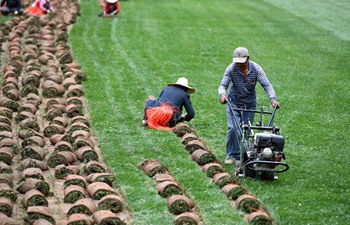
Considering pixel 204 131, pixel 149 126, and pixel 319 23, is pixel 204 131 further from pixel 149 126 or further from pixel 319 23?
pixel 319 23

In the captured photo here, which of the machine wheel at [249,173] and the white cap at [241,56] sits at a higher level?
the white cap at [241,56]

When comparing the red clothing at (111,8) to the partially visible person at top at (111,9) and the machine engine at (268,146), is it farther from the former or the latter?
the machine engine at (268,146)

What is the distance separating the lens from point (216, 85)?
18.2m

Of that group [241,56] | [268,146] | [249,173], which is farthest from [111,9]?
[268,146]

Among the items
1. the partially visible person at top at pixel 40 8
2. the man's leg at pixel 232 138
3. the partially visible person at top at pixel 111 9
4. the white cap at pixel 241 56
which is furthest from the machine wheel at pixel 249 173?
the partially visible person at top at pixel 40 8

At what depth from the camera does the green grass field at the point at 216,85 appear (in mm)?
10664

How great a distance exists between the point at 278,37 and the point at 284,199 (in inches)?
604

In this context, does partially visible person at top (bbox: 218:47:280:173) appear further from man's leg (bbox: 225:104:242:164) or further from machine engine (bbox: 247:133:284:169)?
machine engine (bbox: 247:133:284:169)

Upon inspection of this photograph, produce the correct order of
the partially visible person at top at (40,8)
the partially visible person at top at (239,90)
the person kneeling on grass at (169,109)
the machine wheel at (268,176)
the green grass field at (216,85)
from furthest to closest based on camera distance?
1. the partially visible person at top at (40,8)
2. the person kneeling on grass at (169,109)
3. the partially visible person at top at (239,90)
4. the machine wheel at (268,176)
5. the green grass field at (216,85)

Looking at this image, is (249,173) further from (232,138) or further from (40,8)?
(40,8)

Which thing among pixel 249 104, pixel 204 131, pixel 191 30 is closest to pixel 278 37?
pixel 191 30

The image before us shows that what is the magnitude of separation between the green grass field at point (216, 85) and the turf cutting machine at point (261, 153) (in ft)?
0.86

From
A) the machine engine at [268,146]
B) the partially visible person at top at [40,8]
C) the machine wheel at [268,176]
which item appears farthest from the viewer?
the partially visible person at top at [40,8]

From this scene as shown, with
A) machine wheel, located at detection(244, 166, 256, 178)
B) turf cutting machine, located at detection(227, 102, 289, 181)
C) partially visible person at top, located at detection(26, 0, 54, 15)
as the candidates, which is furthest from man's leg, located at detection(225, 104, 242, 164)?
partially visible person at top, located at detection(26, 0, 54, 15)
